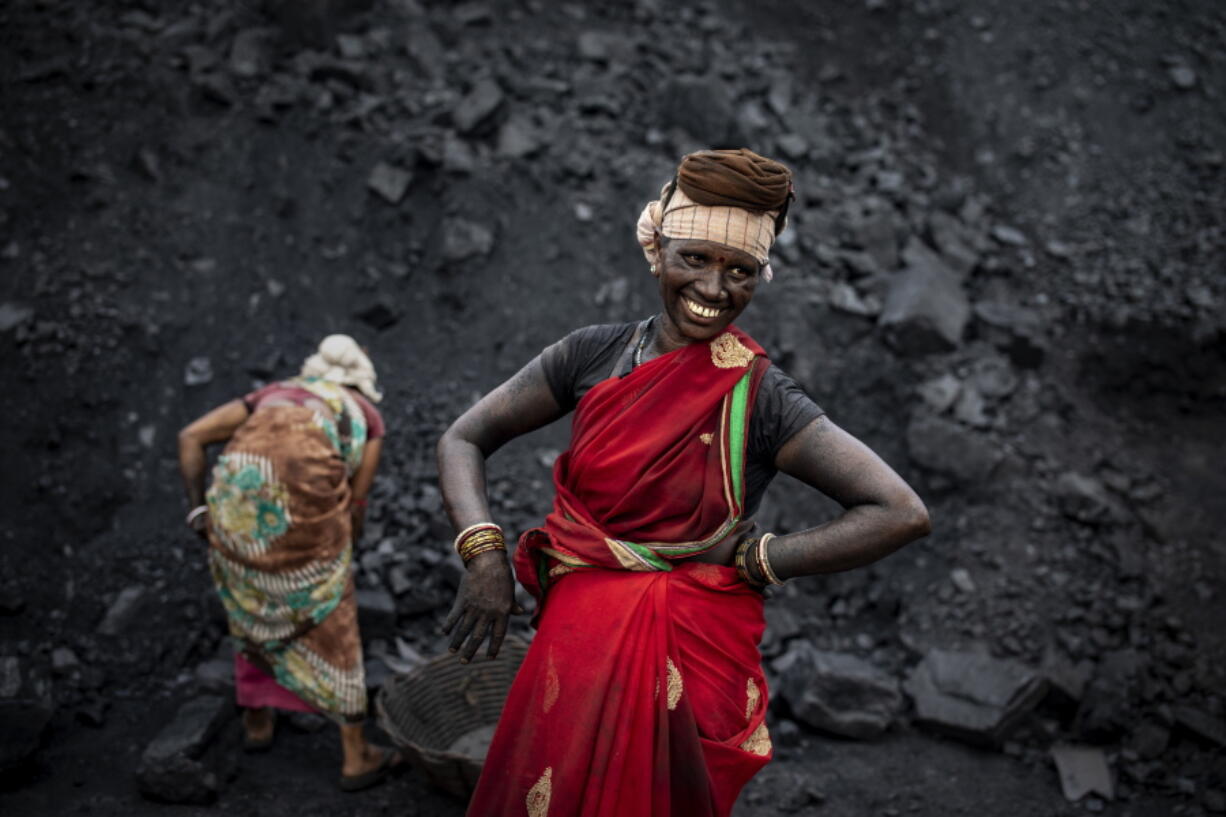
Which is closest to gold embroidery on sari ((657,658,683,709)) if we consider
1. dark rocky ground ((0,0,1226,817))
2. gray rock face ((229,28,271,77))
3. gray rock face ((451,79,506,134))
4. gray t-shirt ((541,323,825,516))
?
gray t-shirt ((541,323,825,516))

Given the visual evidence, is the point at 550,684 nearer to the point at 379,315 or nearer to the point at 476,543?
the point at 476,543

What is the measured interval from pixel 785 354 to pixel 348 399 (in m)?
3.29

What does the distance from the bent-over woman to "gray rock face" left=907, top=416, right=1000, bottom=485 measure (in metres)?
3.58

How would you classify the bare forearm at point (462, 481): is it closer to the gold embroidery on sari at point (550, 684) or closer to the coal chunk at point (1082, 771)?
the gold embroidery on sari at point (550, 684)

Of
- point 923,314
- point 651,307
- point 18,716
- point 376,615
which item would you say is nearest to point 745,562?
point 376,615

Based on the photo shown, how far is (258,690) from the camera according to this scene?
190 inches

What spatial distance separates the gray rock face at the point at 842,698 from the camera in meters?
5.36

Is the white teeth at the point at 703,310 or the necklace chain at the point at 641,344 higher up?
the white teeth at the point at 703,310

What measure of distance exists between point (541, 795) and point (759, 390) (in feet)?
3.81

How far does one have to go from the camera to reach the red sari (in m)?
2.51

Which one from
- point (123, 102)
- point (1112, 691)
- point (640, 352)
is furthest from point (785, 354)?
point (123, 102)

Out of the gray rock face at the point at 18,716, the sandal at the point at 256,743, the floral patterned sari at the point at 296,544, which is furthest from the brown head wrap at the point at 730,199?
the gray rock face at the point at 18,716

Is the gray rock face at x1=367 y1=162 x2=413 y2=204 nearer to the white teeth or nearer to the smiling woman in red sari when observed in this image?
the smiling woman in red sari

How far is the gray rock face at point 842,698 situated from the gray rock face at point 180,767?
2923 millimetres
